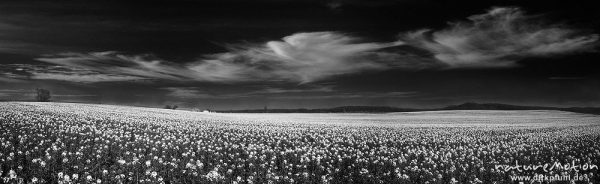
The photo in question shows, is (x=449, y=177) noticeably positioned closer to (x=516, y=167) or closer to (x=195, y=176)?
(x=516, y=167)

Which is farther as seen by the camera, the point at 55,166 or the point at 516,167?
the point at 516,167

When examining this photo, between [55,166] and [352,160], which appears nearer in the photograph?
[55,166]

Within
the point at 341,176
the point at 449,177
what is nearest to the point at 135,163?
the point at 341,176

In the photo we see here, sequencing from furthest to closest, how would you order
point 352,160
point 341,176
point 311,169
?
point 352,160, point 311,169, point 341,176

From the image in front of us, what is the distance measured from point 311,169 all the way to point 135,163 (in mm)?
5099

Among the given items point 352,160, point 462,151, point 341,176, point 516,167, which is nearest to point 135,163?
point 341,176

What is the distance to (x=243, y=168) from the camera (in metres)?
12.6

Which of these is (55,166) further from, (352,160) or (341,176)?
(352,160)

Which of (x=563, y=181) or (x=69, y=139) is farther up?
(x=69, y=139)

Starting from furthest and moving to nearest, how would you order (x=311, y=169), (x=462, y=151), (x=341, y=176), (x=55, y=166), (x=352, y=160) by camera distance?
(x=462, y=151) → (x=352, y=160) → (x=311, y=169) → (x=341, y=176) → (x=55, y=166)

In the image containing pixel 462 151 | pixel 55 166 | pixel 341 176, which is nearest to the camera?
pixel 55 166

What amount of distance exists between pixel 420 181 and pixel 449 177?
1296mm

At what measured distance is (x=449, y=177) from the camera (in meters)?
12.5

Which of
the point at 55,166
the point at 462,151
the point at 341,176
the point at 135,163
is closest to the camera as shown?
the point at 55,166
